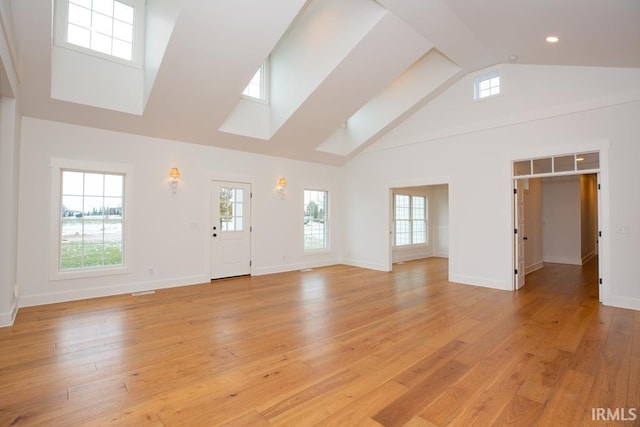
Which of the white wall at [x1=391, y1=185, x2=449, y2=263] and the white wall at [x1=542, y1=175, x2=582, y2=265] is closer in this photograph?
the white wall at [x1=542, y1=175, x2=582, y2=265]

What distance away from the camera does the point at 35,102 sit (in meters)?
4.19

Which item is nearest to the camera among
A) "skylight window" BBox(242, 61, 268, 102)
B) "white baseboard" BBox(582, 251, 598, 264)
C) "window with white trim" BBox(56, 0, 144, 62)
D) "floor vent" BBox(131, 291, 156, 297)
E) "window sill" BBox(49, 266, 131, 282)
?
"window with white trim" BBox(56, 0, 144, 62)

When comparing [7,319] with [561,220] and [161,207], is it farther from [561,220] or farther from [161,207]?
[561,220]

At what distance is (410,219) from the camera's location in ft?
30.8

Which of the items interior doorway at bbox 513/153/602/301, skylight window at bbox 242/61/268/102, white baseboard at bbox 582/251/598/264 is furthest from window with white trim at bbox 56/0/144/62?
white baseboard at bbox 582/251/598/264

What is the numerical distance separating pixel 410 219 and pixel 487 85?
14.6 feet

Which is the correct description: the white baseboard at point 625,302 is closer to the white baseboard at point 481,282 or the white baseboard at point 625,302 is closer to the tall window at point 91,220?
the white baseboard at point 481,282

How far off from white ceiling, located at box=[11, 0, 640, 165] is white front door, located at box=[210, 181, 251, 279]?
924mm

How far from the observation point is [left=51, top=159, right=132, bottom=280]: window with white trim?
4.64 m

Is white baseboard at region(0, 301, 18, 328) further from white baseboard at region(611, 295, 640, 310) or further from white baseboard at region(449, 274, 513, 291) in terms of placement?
white baseboard at region(611, 295, 640, 310)

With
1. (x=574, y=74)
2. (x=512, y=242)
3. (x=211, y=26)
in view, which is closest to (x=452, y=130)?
(x=574, y=74)

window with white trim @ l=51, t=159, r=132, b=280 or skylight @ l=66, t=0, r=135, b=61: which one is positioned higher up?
skylight @ l=66, t=0, r=135, b=61

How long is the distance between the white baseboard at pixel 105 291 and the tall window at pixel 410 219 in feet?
17.7

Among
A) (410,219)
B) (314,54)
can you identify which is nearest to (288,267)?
(410,219)
